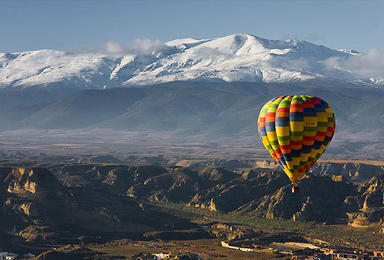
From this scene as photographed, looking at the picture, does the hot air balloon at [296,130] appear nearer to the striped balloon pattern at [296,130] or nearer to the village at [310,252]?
the striped balloon pattern at [296,130]

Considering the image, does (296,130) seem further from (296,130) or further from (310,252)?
(310,252)

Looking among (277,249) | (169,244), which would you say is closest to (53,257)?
(169,244)

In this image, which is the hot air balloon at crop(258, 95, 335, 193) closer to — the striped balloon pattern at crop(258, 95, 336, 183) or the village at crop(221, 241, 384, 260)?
the striped balloon pattern at crop(258, 95, 336, 183)

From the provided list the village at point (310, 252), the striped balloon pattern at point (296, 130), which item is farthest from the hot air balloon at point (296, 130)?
the village at point (310, 252)

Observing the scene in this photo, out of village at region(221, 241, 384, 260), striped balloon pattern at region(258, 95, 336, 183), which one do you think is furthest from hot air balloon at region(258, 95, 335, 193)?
village at region(221, 241, 384, 260)

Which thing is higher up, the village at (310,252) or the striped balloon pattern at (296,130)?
the striped balloon pattern at (296,130)

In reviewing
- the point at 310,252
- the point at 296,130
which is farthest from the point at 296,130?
the point at 310,252

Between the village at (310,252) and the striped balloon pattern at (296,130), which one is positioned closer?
the striped balloon pattern at (296,130)

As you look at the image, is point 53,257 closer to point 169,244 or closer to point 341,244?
point 169,244
